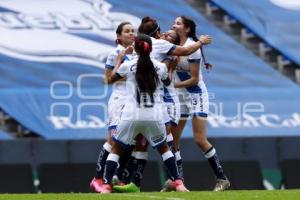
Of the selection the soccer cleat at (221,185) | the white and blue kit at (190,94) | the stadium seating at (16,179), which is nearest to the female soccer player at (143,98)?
the white and blue kit at (190,94)

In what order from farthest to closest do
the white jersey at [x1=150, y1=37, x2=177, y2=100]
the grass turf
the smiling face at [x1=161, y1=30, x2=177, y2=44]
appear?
1. the smiling face at [x1=161, y1=30, x2=177, y2=44]
2. the white jersey at [x1=150, y1=37, x2=177, y2=100]
3. the grass turf

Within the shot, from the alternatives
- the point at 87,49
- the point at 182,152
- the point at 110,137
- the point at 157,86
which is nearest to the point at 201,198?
the point at 157,86

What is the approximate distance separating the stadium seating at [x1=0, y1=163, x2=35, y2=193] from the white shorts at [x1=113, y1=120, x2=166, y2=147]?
5.91 metres

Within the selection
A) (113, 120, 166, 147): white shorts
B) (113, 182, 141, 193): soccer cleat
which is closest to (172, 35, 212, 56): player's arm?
(113, 120, 166, 147): white shorts

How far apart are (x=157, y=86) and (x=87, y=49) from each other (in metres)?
11.8

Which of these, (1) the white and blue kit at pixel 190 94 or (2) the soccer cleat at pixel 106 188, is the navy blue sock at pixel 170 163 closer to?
(2) the soccer cleat at pixel 106 188

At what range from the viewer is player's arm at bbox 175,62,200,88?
44.8 feet

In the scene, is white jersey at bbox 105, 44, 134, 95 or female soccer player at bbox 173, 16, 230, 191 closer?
white jersey at bbox 105, 44, 134, 95

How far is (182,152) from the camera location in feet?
70.4

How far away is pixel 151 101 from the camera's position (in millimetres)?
12594

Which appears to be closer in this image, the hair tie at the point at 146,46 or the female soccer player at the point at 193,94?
the hair tie at the point at 146,46

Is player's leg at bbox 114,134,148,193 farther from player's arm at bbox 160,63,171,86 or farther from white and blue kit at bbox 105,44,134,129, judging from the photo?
player's arm at bbox 160,63,171,86

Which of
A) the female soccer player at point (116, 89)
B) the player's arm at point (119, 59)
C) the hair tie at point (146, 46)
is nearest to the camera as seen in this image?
the hair tie at point (146, 46)

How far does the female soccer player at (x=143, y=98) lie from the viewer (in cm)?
1250
